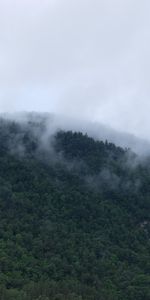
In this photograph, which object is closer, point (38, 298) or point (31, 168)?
point (38, 298)

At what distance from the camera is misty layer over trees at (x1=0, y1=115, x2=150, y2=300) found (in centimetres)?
11212

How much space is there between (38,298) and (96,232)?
37.4 meters

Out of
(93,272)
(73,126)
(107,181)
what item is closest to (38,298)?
(93,272)

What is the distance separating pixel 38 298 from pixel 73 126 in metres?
102

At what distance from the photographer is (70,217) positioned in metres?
137

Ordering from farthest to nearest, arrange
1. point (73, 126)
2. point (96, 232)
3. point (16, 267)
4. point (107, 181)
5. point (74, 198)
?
point (73, 126) → point (107, 181) → point (74, 198) → point (96, 232) → point (16, 267)

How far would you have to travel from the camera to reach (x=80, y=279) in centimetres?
11488

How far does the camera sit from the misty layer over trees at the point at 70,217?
Answer: 112125 millimetres

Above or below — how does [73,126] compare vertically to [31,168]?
above

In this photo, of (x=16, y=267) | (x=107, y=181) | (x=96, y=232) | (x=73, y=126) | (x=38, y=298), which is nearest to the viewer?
(x=38, y=298)

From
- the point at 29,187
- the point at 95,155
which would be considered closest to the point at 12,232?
the point at 29,187

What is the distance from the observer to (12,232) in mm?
125062

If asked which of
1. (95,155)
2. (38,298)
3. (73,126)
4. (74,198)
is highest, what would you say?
(73,126)

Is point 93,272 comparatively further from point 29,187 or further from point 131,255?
point 29,187
